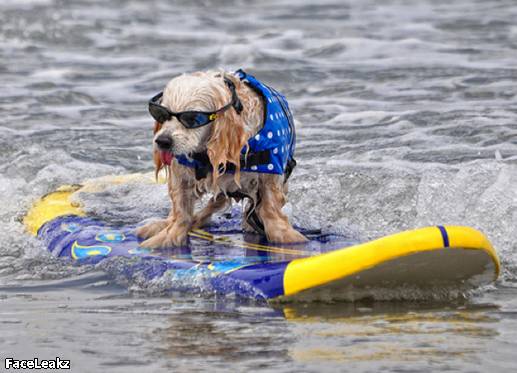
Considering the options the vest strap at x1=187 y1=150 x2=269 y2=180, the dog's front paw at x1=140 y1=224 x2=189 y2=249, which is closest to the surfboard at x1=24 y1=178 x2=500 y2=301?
the dog's front paw at x1=140 y1=224 x2=189 y2=249

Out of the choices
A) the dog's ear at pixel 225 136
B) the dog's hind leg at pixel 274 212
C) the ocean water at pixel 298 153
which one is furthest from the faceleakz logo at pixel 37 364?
the dog's hind leg at pixel 274 212

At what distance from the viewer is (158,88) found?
12.3 m

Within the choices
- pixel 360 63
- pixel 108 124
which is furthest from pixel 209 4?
pixel 108 124

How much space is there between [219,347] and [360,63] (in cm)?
922

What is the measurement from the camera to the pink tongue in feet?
17.3

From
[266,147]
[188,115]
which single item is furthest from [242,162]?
[188,115]

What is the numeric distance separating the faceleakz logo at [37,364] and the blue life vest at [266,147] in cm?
158

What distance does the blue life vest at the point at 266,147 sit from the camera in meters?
5.47

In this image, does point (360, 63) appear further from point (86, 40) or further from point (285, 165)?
point (285, 165)

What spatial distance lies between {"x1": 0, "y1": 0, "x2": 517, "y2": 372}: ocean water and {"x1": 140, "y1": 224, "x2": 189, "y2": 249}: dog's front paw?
0.26 meters

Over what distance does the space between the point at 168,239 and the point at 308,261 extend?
1052 millimetres

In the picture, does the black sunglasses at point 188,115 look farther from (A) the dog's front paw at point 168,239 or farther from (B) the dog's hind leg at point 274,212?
(A) the dog's front paw at point 168,239

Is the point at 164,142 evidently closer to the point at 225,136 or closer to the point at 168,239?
the point at 225,136

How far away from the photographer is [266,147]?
18.0 ft
